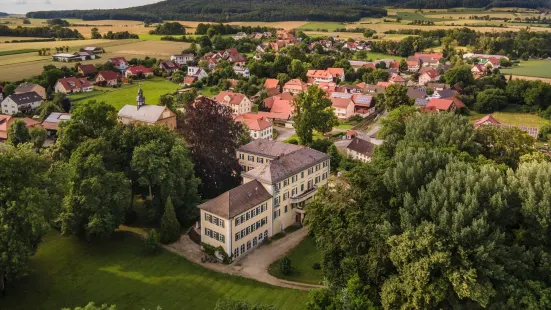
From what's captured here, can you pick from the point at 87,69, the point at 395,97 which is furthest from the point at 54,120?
the point at 395,97

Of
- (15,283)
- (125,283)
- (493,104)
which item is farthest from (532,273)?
(493,104)

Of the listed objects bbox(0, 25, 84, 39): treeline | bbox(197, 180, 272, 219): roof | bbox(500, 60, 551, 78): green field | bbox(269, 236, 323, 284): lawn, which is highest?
bbox(0, 25, 84, 39): treeline

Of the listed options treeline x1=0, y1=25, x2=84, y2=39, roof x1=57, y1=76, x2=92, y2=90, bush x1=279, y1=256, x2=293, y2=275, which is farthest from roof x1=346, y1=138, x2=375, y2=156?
treeline x1=0, y1=25, x2=84, y2=39

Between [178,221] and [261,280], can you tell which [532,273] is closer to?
[261,280]

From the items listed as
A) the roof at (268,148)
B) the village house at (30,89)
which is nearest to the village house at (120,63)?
the village house at (30,89)

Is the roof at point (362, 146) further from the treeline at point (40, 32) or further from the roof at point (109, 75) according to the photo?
the treeline at point (40, 32)

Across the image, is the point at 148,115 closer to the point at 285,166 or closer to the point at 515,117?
the point at 285,166

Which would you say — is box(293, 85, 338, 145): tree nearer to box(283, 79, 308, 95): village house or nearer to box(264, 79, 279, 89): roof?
box(283, 79, 308, 95): village house
